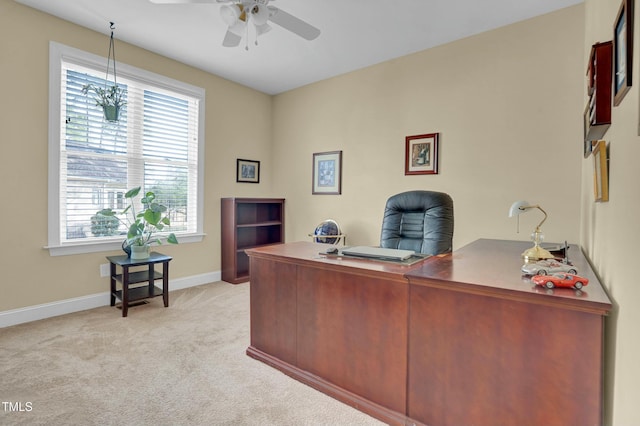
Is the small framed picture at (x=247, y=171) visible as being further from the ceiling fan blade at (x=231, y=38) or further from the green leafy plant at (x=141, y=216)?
the ceiling fan blade at (x=231, y=38)

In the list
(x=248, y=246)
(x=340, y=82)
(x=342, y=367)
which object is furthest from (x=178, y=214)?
(x=342, y=367)

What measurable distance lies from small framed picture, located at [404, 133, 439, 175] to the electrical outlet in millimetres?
3394

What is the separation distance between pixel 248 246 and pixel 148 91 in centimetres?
234

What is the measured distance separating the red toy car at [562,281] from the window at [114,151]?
3766 millimetres

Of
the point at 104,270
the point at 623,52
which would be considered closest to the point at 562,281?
the point at 623,52

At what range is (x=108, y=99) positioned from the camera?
320 centimetres

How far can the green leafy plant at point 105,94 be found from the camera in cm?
318

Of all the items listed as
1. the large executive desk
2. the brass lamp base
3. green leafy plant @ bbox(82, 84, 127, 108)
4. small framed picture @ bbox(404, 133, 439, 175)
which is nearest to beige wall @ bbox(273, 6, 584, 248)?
small framed picture @ bbox(404, 133, 439, 175)

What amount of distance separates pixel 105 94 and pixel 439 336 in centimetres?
364

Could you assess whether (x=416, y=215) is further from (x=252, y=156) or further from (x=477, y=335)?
(x=252, y=156)

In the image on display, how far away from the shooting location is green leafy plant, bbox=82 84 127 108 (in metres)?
3.18

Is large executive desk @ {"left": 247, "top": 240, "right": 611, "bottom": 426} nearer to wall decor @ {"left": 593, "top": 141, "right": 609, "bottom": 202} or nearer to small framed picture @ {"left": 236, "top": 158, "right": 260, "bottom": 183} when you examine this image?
wall decor @ {"left": 593, "top": 141, "right": 609, "bottom": 202}

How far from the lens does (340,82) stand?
433 cm

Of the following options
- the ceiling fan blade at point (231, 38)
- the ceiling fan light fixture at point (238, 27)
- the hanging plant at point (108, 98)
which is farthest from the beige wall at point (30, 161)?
the ceiling fan light fixture at point (238, 27)
